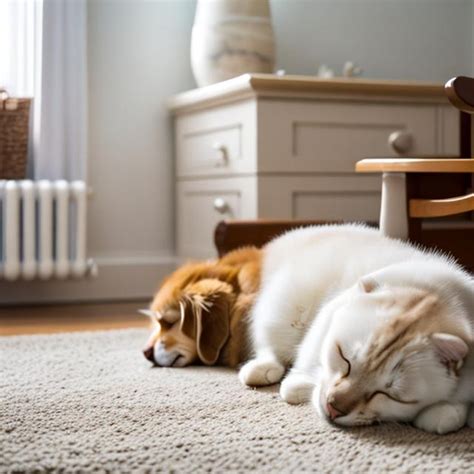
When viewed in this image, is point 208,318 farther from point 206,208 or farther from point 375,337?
point 206,208

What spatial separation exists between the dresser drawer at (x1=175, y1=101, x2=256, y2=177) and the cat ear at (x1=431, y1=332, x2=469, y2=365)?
1.49 meters

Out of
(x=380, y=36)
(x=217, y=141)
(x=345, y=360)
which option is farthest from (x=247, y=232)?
(x=380, y=36)

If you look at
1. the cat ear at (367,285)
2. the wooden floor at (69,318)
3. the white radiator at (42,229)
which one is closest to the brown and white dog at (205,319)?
the cat ear at (367,285)

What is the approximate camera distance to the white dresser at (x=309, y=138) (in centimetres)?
268

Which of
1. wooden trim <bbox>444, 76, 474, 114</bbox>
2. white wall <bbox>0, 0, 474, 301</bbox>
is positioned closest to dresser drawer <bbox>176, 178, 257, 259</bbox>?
white wall <bbox>0, 0, 474, 301</bbox>

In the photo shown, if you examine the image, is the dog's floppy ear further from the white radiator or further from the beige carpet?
the white radiator

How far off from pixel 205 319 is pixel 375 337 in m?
0.60

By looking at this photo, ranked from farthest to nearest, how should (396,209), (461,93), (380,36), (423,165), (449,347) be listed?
1. (380,36)
2. (396,209)
3. (423,165)
4. (461,93)
5. (449,347)

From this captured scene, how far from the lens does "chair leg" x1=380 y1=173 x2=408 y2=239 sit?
72.7 inches

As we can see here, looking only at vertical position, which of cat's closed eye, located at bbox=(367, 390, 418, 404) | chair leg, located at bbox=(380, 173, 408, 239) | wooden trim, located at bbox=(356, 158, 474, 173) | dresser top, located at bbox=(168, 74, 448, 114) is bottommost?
cat's closed eye, located at bbox=(367, 390, 418, 404)

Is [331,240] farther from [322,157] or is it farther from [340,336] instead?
[322,157]

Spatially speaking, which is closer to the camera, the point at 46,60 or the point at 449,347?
the point at 449,347

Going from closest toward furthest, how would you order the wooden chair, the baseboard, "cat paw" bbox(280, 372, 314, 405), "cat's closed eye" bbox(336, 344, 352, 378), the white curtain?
"cat's closed eye" bbox(336, 344, 352, 378), "cat paw" bbox(280, 372, 314, 405), the wooden chair, the white curtain, the baseboard

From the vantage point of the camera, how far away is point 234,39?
2928mm
